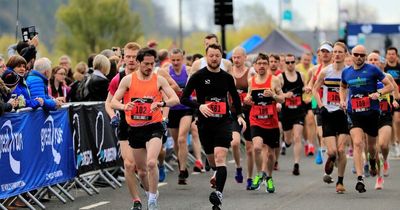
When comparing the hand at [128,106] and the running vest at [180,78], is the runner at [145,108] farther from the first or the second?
the running vest at [180,78]

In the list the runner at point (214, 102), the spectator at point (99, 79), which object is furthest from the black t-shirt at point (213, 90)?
the spectator at point (99, 79)

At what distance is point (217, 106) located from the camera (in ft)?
46.2

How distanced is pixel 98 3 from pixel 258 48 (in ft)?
112

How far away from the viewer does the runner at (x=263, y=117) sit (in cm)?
1659

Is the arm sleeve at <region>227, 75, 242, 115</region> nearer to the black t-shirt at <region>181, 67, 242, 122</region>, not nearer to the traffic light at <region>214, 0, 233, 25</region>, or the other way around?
the black t-shirt at <region>181, 67, 242, 122</region>

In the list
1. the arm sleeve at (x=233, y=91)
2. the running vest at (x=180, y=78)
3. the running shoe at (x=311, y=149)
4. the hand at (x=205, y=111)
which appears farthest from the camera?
the running shoe at (x=311, y=149)

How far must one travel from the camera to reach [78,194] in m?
16.4

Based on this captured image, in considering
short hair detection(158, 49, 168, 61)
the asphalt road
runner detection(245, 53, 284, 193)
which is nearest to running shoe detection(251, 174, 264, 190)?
runner detection(245, 53, 284, 193)

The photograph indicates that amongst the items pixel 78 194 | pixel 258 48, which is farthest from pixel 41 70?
pixel 258 48

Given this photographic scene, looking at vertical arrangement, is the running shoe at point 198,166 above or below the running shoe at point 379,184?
below

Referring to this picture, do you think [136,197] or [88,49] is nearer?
[136,197]

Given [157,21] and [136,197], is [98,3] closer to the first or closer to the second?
[136,197]

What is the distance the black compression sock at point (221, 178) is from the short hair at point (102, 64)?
14.1 feet

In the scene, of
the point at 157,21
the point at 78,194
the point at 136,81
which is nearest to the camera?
the point at 136,81
